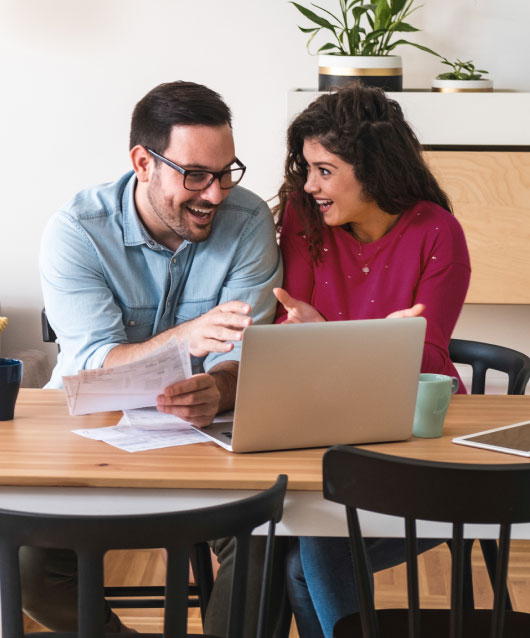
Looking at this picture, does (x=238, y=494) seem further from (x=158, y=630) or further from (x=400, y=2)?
(x=400, y=2)

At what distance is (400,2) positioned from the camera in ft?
10.8

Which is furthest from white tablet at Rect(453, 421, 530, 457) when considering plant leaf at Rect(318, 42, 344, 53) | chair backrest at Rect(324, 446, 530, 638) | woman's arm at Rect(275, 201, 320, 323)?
plant leaf at Rect(318, 42, 344, 53)

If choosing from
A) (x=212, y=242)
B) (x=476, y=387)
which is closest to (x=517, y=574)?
(x=476, y=387)

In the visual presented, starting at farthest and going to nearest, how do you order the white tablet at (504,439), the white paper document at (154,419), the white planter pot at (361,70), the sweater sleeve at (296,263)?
A: 1. the white planter pot at (361,70)
2. the sweater sleeve at (296,263)
3. the white paper document at (154,419)
4. the white tablet at (504,439)

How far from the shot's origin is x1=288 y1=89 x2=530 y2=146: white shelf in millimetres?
3320

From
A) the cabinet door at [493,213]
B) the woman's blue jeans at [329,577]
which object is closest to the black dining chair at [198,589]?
the woman's blue jeans at [329,577]

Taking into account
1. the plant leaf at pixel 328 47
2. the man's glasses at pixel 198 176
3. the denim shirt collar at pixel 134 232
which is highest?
the plant leaf at pixel 328 47

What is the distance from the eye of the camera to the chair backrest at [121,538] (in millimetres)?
1086

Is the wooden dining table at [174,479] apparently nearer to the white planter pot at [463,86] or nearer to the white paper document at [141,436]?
the white paper document at [141,436]

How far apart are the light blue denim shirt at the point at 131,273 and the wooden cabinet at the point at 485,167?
1.29 m

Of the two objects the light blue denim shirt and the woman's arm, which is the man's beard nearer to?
the light blue denim shirt

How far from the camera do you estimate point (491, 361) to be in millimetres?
2301

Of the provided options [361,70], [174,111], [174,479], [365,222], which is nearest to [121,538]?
[174,479]

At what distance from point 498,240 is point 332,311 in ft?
4.30
